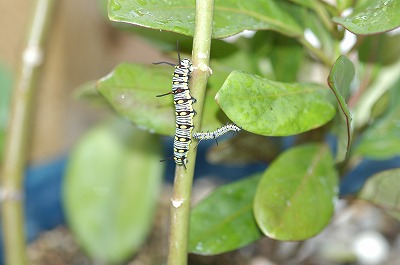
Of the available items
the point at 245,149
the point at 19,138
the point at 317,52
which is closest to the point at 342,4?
the point at 317,52

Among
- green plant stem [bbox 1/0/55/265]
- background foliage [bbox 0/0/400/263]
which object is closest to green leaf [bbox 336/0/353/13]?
background foliage [bbox 0/0/400/263]

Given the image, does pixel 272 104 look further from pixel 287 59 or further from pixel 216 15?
pixel 287 59

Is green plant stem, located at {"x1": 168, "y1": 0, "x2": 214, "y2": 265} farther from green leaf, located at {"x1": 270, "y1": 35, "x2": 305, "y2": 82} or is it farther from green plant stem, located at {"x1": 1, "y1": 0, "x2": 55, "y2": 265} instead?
green plant stem, located at {"x1": 1, "y1": 0, "x2": 55, "y2": 265}

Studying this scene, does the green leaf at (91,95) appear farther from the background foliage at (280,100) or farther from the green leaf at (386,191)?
the green leaf at (386,191)

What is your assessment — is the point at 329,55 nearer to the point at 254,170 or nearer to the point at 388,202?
the point at 388,202

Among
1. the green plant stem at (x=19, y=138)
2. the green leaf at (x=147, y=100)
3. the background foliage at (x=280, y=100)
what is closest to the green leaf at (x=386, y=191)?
the background foliage at (x=280, y=100)

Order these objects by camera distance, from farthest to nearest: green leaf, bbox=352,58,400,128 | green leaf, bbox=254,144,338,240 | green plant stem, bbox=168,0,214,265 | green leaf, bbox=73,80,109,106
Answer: green leaf, bbox=352,58,400,128
green leaf, bbox=73,80,109,106
green leaf, bbox=254,144,338,240
green plant stem, bbox=168,0,214,265

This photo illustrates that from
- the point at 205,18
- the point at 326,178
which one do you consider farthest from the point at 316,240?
the point at 205,18
